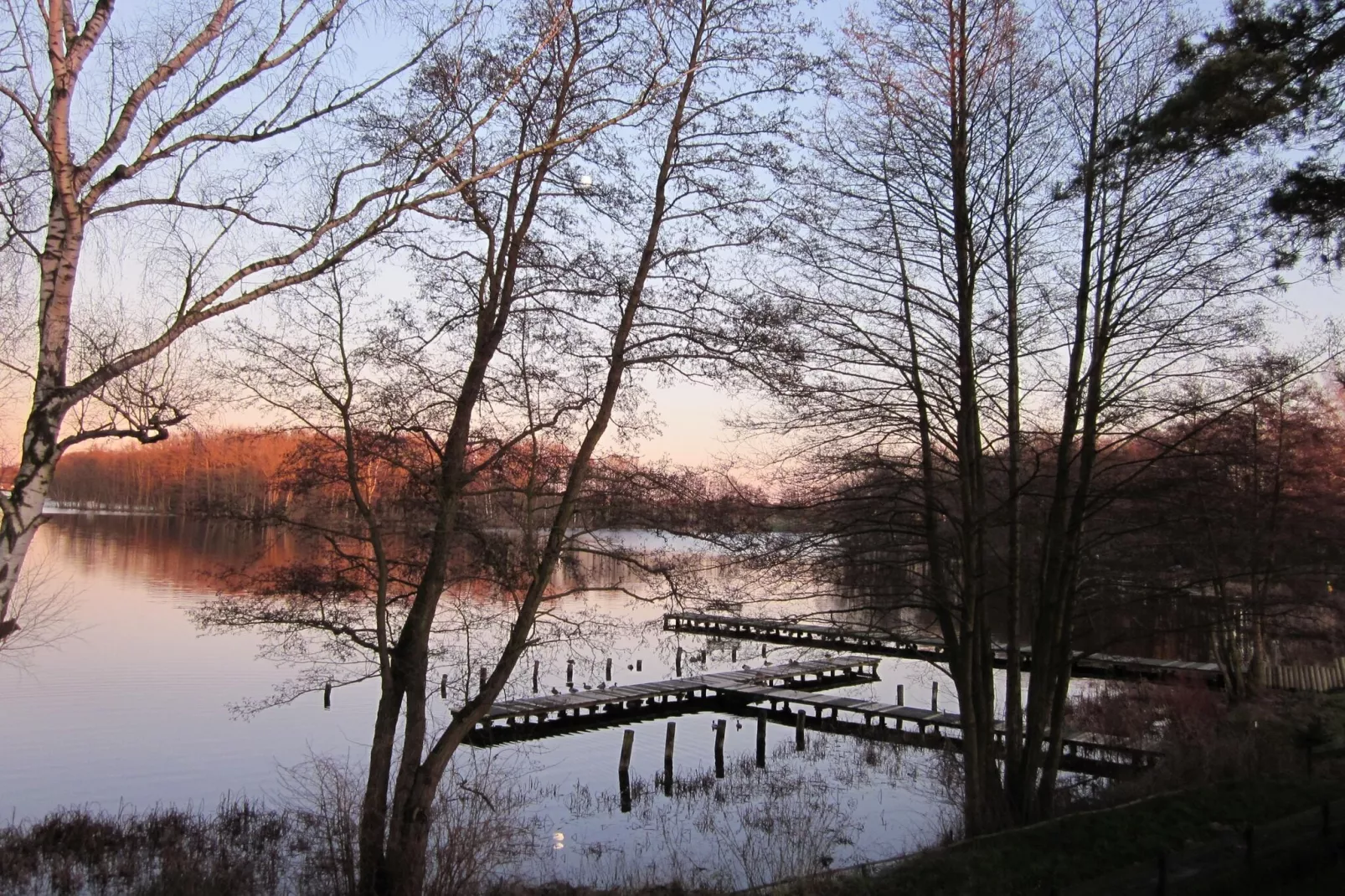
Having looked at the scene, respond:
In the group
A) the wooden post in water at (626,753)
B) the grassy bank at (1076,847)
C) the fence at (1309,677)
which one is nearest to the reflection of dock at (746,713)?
the wooden post in water at (626,753)

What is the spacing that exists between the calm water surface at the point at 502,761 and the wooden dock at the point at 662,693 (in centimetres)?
84

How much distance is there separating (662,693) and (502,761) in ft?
25.0

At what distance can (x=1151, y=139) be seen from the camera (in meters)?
8.73

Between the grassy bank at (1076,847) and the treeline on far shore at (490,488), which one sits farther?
→ the treeline on far shore at (490,488)

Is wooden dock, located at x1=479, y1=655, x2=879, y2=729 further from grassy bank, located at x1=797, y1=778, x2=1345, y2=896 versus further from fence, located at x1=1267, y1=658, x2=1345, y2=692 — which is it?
grassy bank, located at x1=797, y1=778, x2=1345, y2=896

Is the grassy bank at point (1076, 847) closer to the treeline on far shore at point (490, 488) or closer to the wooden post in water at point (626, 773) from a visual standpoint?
the treeline on far shore at point (490, 488)

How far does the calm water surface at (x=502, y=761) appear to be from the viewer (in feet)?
51.6

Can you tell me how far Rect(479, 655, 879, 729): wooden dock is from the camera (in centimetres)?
2747

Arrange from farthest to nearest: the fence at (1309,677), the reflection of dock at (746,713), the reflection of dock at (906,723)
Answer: the fence at (1309,677) < the reflection of dock at (746,713) < the reflection of dock at (906,723)

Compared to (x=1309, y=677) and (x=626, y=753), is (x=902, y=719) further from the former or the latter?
(x=1309, y=677)

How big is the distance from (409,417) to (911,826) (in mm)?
12276

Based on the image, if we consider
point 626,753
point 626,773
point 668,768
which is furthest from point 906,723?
point 626,773

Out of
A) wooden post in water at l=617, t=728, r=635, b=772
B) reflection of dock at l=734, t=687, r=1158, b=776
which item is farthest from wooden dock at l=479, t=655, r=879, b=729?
wooden post in water at l=617, t=728, r=635, b=772

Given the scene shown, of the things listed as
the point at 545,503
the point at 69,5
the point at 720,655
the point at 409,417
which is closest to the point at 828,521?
the point at 545,503
